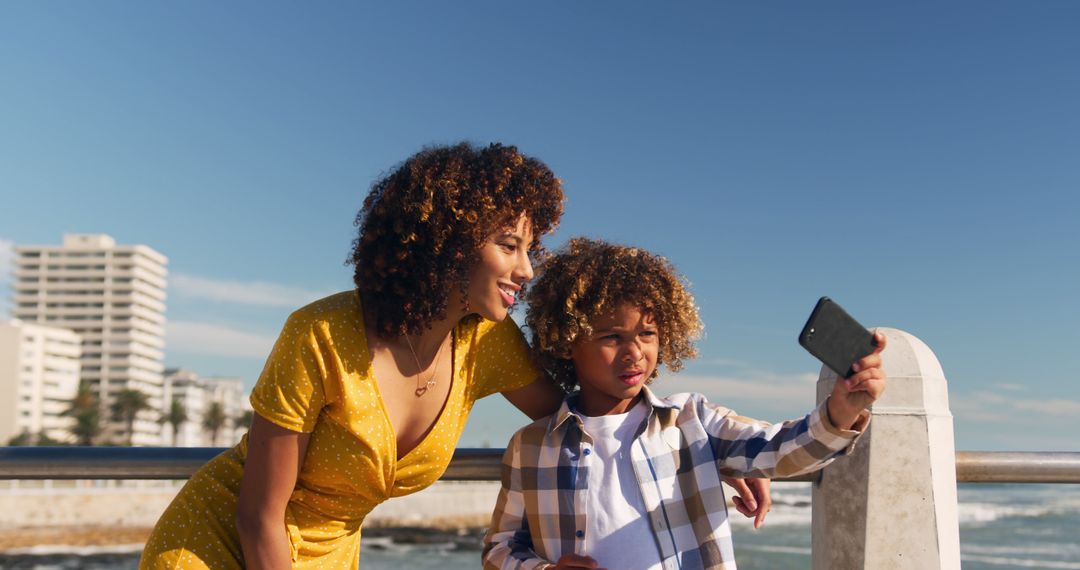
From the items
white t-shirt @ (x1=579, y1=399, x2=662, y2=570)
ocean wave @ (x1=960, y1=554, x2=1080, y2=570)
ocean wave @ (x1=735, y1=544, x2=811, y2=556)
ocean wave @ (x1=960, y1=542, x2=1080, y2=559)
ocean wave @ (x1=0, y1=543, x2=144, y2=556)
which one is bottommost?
ocean wave @ (x1=0, y1=543, x2=144, y2=556)

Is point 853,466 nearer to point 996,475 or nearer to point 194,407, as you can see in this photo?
point 996,475

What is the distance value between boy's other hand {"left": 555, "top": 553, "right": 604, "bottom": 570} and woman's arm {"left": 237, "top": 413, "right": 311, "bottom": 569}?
69 cm

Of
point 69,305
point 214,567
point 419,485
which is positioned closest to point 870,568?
point 419,485

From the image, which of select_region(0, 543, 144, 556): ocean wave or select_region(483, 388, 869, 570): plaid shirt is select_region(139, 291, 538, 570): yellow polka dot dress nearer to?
select_region(483, 388, 869, 570): plaid shirt

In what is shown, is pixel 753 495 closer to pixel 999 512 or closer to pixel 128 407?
pixel 999 512

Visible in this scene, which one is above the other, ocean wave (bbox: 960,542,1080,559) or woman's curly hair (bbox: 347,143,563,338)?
woman's curly hair (bbox: 347,143,563,338)

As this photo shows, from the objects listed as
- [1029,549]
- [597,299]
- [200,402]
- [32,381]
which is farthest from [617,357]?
[200,402]

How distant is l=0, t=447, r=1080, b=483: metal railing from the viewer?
280 centimetres

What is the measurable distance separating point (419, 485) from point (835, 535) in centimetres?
120

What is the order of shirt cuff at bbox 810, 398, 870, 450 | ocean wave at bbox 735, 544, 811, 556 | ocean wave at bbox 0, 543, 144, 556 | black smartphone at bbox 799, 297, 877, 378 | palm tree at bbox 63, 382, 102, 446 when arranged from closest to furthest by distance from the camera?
black smartphone at bbox 799, 297, 877, 378
shirt cuff at bbox 810, 398, 870, 450
ocean wave at bbox 735, 544, 811, 556
ocean wave at bbox 0, 543, 144, 556
palm tree at bbox 63, 382, 102, 446

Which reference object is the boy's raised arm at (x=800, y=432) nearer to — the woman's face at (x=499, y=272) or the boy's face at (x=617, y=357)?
the boy's face at (x=617, y=357)

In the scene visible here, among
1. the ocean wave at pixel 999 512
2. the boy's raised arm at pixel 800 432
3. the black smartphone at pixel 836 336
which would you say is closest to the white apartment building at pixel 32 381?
the ocean wave at pixel 999 512

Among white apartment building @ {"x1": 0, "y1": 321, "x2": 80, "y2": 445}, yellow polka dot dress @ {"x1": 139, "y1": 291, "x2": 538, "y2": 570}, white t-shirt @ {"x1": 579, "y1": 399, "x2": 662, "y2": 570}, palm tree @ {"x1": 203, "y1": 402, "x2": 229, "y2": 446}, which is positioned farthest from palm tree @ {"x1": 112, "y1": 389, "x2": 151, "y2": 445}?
white t-shirt @ {"x1": 579, "y1": 399, "x2": 662, "y2": 570}

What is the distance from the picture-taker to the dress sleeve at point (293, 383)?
246cm
